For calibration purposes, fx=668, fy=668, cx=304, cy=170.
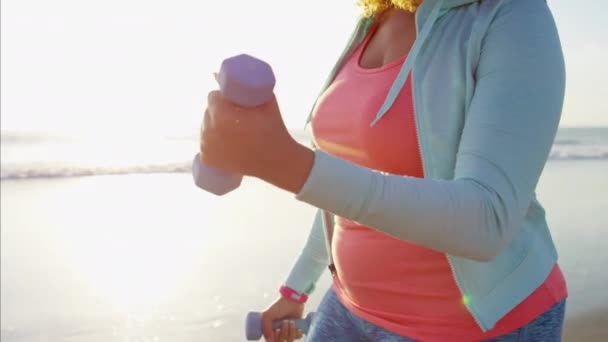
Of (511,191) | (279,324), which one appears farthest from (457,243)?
(279,324)

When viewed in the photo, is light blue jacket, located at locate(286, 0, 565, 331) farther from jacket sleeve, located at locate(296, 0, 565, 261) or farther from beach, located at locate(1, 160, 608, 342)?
beach, located at locate(1, 160, 608, 342)

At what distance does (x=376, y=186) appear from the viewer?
0.99m

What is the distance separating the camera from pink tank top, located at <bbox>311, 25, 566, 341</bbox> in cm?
137

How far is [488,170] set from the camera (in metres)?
1.07

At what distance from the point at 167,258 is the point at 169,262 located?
10cm

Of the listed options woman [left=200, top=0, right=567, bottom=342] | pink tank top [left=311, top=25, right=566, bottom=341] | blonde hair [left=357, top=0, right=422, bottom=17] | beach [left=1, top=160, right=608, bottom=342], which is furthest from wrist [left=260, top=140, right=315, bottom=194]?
beach [left=1, top=160, right=608, bottom=342]

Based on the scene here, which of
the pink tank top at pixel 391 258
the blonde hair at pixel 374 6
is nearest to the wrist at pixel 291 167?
the pink tank top at pixel 391 258

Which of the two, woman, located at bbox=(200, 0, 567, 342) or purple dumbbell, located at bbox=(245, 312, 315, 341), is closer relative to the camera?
woman, located at bbox=(200, 0, 567, 342)

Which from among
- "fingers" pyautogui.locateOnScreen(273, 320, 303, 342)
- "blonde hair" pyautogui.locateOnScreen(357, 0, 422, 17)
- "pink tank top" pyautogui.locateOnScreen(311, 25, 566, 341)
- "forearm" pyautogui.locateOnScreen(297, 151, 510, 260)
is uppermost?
"blonde hair" pyautogui.locateOnScreen(357, 0, 422, 17)

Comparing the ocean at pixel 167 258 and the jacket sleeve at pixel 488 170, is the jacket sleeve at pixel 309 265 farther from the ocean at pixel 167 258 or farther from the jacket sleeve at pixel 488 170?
the ocean at pixel 167 258

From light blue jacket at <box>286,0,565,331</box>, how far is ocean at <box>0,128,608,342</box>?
2.66 meters

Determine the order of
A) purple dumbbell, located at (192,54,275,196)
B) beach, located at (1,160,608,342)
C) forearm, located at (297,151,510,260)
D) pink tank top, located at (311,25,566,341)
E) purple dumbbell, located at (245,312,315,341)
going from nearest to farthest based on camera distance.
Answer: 1. purple dumbbell, located at (192,54,275,196)
2. forearm, located at (297,151,510,260)
3. pink tank top, located at (311,25,566,341)
4. purple dumbbell, located at (245,312,315,341)
5. beach, located at (1,160,608,342)

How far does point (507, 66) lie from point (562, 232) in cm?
504

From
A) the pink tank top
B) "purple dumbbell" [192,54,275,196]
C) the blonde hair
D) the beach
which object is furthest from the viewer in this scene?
the beach
